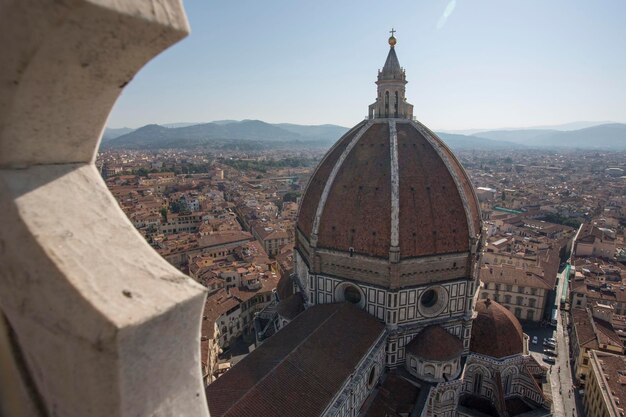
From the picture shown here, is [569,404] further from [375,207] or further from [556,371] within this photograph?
[375,207]

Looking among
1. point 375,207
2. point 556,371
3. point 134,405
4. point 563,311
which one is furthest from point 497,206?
point 134,405

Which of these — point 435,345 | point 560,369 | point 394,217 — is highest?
point 394,217

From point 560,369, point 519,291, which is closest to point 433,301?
point 560,369

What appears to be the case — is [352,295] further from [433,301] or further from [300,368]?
[300,368]

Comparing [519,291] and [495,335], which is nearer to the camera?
[495,335]

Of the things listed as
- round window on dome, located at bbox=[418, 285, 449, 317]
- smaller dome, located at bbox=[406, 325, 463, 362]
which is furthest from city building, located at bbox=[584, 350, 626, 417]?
round window on dome, located at bbox=[418, 285, 449, 317]

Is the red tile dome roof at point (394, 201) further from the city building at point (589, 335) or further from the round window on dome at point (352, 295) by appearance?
the city building at point (589, 335)
